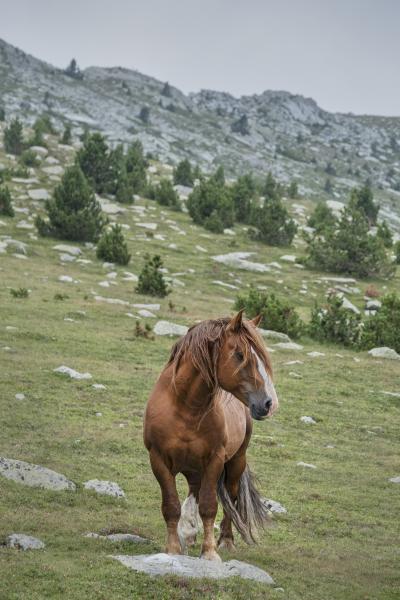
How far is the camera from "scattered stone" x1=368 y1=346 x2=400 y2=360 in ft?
80.2

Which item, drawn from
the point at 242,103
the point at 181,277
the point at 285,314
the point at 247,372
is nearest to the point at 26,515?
the point at 247,372

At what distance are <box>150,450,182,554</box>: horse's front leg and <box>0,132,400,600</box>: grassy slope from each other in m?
0.69

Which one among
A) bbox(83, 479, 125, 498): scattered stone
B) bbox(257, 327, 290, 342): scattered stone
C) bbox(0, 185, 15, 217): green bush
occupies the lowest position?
bbox(83, 479, 125, 498): scattered stone

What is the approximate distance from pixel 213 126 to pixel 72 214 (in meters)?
98.7

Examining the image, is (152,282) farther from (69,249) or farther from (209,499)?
(209,499)

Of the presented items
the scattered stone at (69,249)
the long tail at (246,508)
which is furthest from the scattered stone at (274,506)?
the scattered stone at (69,249)

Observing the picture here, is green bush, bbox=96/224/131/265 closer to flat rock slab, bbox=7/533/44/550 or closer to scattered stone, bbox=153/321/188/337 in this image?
scattered stone, bbox=153/321/188/337

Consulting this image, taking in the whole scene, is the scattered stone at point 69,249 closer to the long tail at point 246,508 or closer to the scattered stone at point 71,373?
the scattered stone at point 71,373

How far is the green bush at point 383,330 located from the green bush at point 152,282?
27.5ft

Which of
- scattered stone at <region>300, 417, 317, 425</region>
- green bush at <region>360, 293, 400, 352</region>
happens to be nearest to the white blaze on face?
scattered stone at <region>300, 417, 317, 425</region>

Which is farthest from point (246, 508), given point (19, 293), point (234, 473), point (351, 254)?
point (351, 254)

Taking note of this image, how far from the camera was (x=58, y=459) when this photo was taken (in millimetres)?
11820

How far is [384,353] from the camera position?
24719mm

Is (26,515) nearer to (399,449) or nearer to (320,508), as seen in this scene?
(320,508)
